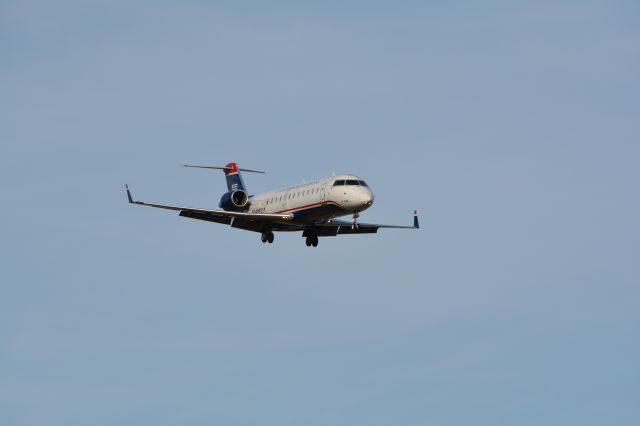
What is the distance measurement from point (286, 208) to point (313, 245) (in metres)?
2.65

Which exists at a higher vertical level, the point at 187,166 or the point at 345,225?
the point at 187,166

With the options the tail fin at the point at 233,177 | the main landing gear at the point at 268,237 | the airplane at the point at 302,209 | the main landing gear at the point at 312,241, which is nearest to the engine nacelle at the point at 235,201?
the airplane at the point at 302,209

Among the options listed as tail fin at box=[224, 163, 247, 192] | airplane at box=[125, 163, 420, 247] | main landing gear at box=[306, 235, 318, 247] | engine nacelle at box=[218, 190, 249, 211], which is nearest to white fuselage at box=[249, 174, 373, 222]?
airplane at box=[125, 163, 420, 247]

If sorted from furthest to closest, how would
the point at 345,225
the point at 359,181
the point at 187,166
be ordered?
the point at 187,166 → the point at 345,225 → the point at 359,181

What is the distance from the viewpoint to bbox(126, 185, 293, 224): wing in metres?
54.2

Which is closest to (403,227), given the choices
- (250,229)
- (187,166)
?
(250,229)

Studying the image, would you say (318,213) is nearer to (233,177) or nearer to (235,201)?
(235,201)

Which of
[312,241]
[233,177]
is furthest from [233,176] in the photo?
[312,241]

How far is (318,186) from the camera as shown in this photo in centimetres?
5359

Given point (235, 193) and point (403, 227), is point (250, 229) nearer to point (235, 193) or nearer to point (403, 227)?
point (235, 193)

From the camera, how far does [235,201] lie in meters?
58.8

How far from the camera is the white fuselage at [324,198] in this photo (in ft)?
171

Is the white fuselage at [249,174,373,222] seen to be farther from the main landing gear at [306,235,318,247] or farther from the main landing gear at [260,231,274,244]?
the main landing gear at [306,235,318,247]

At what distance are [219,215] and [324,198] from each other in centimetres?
597
